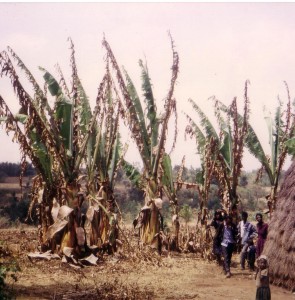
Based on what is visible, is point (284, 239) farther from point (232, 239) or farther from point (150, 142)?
point (150, 142)

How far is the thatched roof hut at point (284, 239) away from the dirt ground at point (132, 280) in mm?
241

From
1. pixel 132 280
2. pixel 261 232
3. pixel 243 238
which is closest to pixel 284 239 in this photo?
pixel 261 232

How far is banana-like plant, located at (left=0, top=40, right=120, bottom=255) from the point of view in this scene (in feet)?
28.7

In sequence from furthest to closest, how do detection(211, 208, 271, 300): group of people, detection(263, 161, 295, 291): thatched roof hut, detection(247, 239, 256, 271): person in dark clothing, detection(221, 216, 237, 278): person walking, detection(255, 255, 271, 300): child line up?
detection(247, 239, 256, 271): person in dark clothing, detection(211, 208, 271, 300): group of people, detection(221, 216, 237, 278): person walking, detection(263, 161, 295, 291): thatched roof hut, detection(255, 255, 271, 300): child

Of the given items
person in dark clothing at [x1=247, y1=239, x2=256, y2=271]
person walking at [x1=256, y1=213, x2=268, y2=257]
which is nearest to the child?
person walking at [x1=256, y1=213, x2=268, y2=257]

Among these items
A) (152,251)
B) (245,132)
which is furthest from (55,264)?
(245,132)

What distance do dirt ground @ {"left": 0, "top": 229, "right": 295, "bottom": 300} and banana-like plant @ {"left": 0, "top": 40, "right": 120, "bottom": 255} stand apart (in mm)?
713

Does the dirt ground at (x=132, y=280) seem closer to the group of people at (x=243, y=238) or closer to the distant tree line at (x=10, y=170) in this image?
the group of people at (x=243, y=238)

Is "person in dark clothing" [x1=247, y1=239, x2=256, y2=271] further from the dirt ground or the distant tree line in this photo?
the distant tree line

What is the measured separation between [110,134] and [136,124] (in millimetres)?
650

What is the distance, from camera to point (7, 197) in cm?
2577

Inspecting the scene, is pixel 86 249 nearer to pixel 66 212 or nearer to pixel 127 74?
pixel 66 212

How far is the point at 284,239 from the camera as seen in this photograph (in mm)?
7535

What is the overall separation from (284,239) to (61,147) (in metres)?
4.63
